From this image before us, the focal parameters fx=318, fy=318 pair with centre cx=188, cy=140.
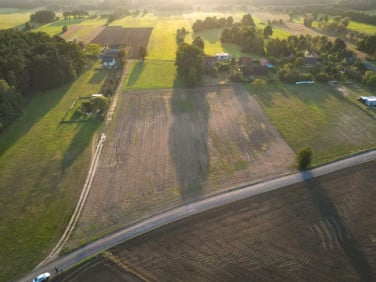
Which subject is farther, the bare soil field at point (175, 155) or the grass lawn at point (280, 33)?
the grass lawn at point (280, 33)

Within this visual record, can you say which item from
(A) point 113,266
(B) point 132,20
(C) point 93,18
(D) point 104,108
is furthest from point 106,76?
(C) point 93,18

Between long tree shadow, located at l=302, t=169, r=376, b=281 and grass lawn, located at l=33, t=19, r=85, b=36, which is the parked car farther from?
grass lawn, located at l=33, t=19, r=85, b=36

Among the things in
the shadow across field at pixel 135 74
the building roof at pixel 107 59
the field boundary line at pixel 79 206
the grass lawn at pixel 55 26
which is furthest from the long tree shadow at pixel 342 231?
the grass lawn at pixel 55 26

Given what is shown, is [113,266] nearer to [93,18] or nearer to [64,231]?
[64,231]


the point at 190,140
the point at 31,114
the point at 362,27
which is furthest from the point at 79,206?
the point at 362,27

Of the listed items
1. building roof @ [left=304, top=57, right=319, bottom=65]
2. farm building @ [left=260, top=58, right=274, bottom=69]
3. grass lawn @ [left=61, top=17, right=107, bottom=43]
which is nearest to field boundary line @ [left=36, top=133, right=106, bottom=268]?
farm building @ [left=260, top=58, right=274, bottom=69]

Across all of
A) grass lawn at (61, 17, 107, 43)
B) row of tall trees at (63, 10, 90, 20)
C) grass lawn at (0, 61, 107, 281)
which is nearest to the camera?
grass lawn at (0, 61, 107, 281)

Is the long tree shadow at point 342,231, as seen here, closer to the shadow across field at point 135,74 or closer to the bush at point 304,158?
the bush at point 304,158

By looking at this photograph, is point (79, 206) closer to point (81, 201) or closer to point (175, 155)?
point (81, 201)
